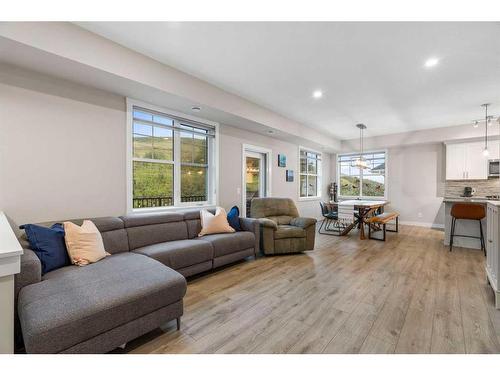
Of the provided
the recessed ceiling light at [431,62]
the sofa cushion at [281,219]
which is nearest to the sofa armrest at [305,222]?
the sofa cushion at [281,219]

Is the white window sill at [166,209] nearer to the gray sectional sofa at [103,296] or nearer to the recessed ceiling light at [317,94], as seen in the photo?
the gray sectional sofa at [103,296]

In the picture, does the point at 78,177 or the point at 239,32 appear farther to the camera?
the point at 78,177

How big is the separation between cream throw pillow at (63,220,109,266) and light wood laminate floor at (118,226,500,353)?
981 mm

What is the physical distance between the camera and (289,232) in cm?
402

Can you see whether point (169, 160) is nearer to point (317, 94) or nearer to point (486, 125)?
point (317, 94)

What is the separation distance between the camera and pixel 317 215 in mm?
7766

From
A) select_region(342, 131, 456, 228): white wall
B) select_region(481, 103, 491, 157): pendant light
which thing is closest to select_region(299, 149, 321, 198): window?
select_region(342, 131, 456, 228): white wall

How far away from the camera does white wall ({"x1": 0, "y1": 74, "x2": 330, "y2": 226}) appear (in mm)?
2418

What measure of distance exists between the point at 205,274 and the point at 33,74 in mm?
3020

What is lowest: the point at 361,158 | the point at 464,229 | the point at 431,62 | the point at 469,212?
the point at 464,229

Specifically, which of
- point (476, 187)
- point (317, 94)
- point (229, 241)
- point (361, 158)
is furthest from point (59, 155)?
point (476, 187)

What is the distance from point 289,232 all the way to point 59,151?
11.0 ft
